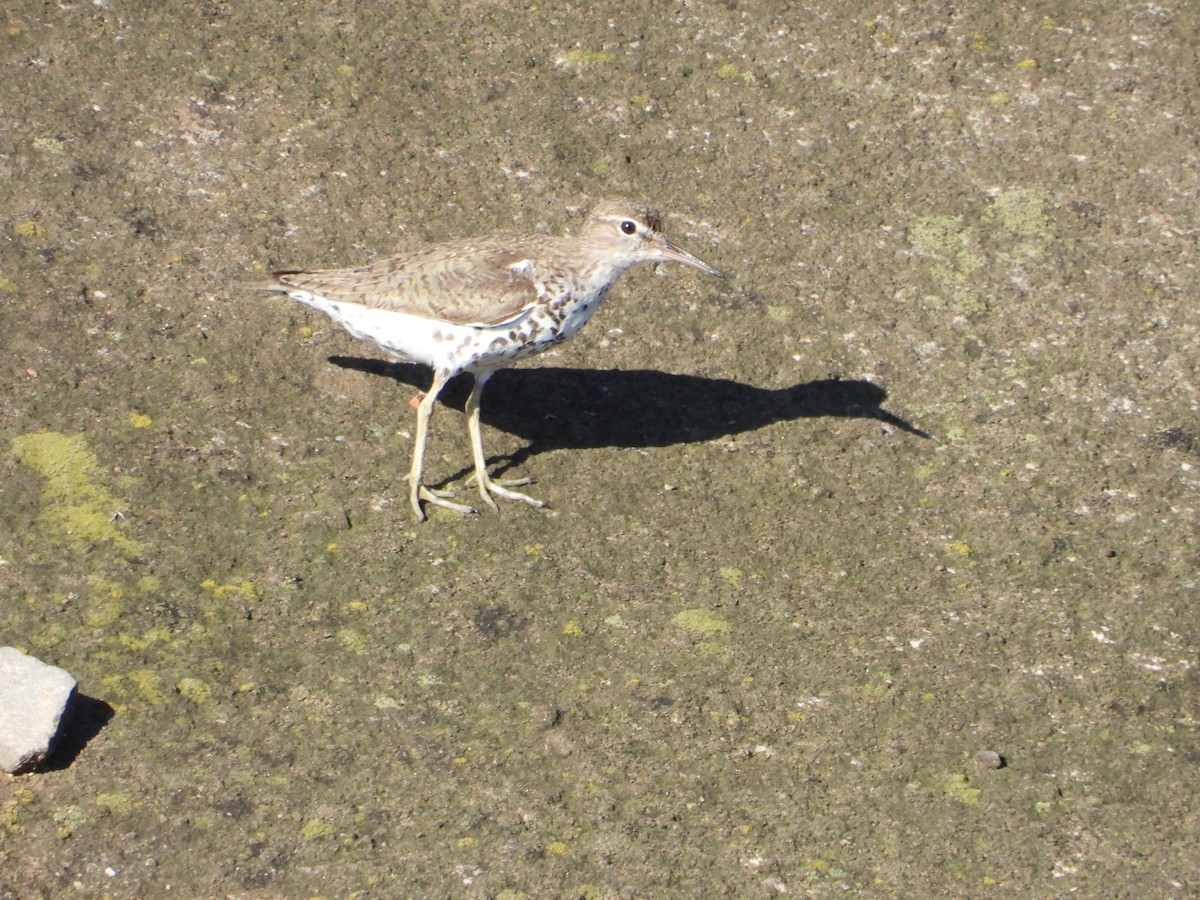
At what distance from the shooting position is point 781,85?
790 centimetres

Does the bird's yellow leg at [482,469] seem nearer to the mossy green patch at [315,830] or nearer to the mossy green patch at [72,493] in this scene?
the mossy green patch at [72,493]

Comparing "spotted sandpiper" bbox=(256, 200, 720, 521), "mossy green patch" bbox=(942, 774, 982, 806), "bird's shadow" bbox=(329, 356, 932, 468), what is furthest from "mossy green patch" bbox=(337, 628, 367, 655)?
"mossy green patch" bbox=(942, 774, 982, 806)

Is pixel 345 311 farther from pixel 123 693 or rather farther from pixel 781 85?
pixel 781 85

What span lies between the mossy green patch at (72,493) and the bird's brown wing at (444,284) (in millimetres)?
1210

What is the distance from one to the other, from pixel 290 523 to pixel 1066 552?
10.7 ft

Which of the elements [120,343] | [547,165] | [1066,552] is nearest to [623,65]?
[547,165]

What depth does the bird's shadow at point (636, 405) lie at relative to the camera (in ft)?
21.1

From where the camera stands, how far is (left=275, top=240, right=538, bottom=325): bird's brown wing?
6117 mm

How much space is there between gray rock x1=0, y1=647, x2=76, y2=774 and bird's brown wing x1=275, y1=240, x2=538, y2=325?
7.31 ft

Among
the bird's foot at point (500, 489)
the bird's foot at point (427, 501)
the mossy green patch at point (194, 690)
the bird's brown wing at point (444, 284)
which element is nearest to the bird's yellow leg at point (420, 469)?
the bird's foot at point (427, 501)

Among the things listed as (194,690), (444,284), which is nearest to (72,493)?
(194,690)

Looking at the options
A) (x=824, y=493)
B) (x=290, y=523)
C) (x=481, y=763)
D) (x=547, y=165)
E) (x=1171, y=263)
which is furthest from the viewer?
(x=547, y=165)

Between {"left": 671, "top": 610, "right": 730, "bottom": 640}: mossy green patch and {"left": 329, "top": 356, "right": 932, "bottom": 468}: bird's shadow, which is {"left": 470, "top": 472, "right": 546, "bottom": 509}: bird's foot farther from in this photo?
{"left": 671, "top": 610, "right": 730, "bottom": 640}: mossy green patch

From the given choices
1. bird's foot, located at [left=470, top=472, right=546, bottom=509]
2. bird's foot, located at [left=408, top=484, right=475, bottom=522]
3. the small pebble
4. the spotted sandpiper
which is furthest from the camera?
the spotted sandpiper
